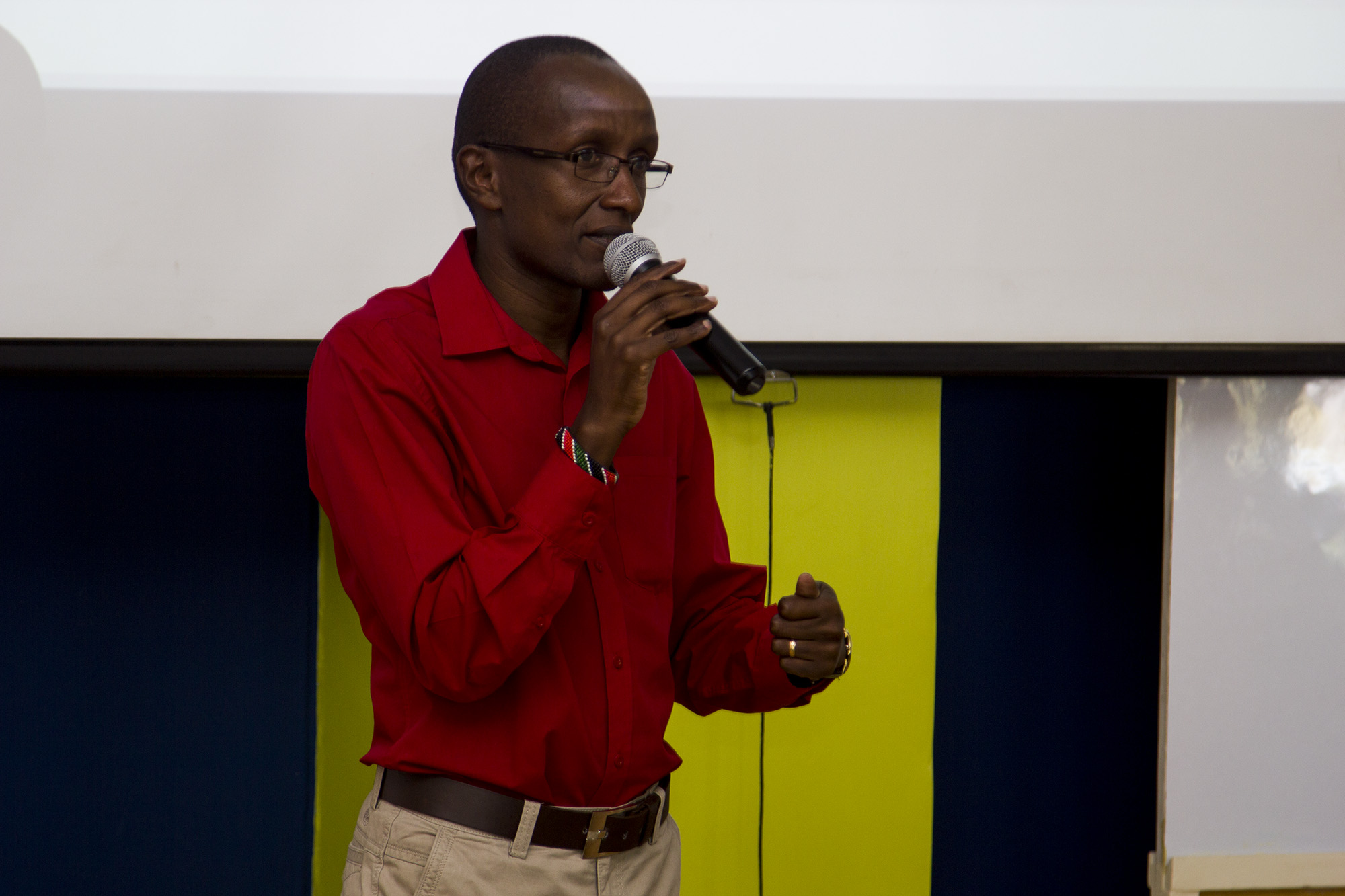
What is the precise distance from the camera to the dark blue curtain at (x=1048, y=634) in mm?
2061

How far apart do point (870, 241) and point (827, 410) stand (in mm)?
334

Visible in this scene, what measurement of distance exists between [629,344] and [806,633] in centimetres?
38

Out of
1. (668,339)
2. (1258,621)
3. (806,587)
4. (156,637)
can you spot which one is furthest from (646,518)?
(1258,621)

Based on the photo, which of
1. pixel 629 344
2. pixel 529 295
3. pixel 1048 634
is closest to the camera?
pixel 629 344

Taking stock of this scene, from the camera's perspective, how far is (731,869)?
1.94 m

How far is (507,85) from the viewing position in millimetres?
1097

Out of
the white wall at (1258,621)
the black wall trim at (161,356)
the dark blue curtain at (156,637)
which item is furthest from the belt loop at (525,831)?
the white wall at (1258,621)

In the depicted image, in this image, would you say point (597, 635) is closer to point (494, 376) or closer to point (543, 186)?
point (494, 376)

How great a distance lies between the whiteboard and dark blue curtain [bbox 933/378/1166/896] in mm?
331

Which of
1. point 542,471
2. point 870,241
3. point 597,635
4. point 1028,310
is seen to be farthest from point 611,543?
point 1028,310

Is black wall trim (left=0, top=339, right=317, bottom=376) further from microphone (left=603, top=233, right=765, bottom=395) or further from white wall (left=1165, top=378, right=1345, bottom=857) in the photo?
white wall (left=1165, top=378, right=1345, bottom=857)

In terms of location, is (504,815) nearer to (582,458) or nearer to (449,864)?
(449,864)

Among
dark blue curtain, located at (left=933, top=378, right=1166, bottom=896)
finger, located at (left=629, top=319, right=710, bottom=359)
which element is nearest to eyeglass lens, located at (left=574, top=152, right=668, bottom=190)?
finger, located at (left=629, top=319, right=710, bottom=359)

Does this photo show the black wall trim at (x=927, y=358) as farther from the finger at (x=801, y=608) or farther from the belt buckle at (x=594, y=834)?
the belt buckle at (x=594, y=834)
